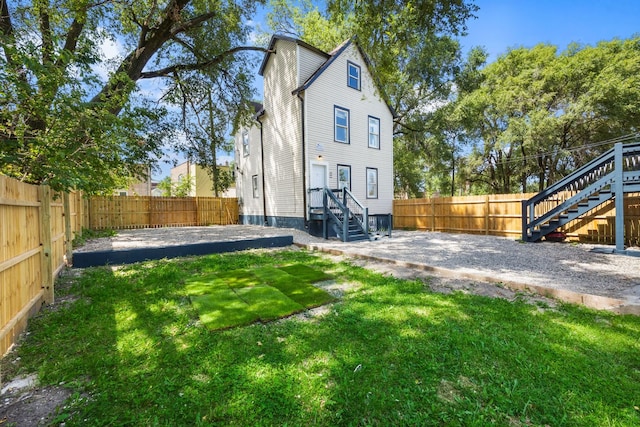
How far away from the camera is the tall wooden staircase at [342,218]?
945 centimetres

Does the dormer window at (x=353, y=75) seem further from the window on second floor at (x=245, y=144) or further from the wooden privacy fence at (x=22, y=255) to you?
the wooden privacy fence at (x=22, y=255)

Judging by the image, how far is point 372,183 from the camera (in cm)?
1449

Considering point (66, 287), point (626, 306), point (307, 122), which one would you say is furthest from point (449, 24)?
point (66, 287)

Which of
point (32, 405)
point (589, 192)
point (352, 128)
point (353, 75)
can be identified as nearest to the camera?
point (32, 405)

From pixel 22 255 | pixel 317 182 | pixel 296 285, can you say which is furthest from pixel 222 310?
pixel 317 182

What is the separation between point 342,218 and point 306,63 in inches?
290

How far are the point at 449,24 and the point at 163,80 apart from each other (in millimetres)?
11443

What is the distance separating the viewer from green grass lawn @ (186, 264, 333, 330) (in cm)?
331

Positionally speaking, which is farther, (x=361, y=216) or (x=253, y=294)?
(x=361, y=216)

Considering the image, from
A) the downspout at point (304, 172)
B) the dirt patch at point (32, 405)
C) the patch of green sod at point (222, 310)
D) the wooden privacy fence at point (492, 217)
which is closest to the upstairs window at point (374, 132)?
the wooden privacy fence at point (492, 217)

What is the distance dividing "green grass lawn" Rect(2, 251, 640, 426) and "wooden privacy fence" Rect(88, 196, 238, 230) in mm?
12495

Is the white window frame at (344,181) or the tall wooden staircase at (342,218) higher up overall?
the white window frame at (344,181)

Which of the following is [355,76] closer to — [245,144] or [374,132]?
[374,132]

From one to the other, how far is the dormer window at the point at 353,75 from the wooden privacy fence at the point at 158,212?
10170mm
